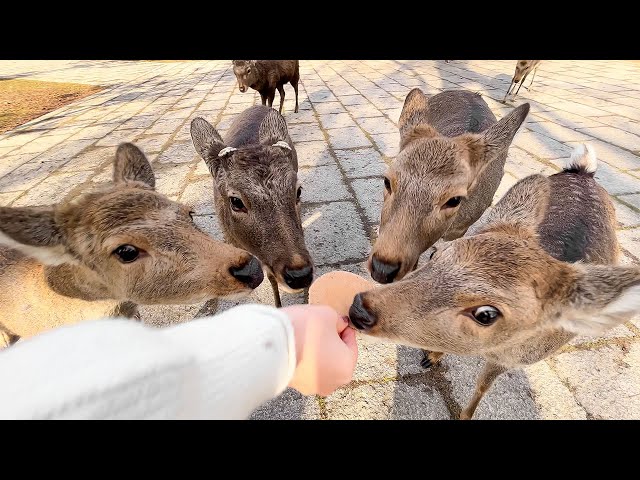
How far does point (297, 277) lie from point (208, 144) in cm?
200

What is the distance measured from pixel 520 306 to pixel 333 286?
1285 mm

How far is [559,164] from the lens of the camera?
7.10m

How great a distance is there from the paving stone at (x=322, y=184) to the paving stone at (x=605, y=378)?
13.4 feet

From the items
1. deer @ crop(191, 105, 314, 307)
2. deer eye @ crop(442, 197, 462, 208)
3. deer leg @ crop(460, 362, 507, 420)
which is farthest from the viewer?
deer eye @ crop(442, 197, 462, 208)

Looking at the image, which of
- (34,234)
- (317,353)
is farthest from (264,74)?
(317,353)

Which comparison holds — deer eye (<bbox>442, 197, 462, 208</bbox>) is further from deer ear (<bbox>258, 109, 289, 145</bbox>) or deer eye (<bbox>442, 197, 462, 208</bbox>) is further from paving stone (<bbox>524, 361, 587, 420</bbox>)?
deer ear (<bbox>258, 109, 289, 145</bbox>)

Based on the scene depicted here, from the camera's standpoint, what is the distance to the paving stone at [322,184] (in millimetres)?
6344

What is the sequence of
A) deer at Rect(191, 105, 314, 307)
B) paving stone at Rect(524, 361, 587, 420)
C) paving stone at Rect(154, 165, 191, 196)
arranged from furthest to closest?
paving stone at Rect(154, 165, 191, 196), deer at Rect(191, 105, 314, 307), paving stone at Rect(524, 361, 587, 420)

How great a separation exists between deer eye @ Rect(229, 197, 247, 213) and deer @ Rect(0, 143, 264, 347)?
732 millimetres

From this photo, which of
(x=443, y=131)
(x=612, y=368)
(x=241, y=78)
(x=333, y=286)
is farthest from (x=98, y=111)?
(x=612, y=368)

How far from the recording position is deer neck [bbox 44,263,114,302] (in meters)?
2.61

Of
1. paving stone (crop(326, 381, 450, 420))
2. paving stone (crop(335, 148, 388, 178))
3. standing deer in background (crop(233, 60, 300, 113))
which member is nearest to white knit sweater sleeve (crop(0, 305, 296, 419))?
paving stone (crop(326, 381, 450, 420))

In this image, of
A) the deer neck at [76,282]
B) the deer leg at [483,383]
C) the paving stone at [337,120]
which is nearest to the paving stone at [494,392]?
the deer leg at [483,383]

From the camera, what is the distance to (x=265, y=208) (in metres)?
3.39
